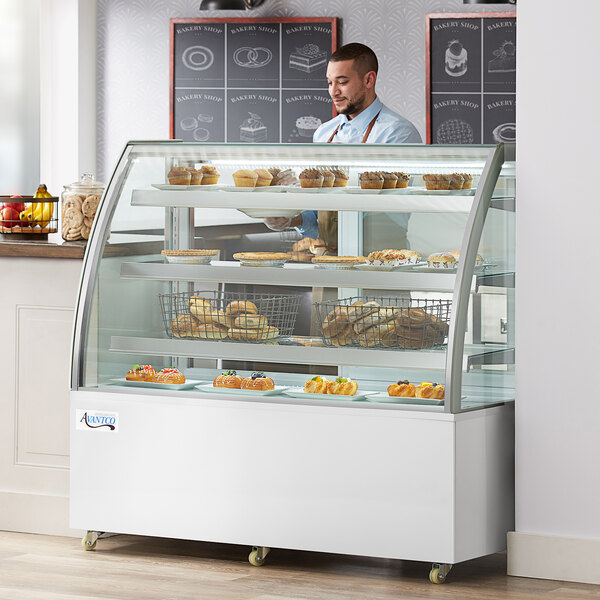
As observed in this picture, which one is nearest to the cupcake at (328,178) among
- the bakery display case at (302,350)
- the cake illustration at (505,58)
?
the bakery display case at (302,350)

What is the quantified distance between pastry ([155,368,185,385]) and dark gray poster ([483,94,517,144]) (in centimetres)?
296

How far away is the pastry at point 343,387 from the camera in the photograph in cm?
380

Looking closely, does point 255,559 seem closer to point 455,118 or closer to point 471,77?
point 455,118

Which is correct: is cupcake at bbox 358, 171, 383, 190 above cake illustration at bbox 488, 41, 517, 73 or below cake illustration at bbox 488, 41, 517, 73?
below

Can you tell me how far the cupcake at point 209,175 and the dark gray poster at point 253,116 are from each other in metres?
2.75

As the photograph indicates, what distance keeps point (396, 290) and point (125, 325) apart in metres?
0.97

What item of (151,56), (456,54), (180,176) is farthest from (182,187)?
(151,56)

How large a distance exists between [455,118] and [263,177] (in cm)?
275

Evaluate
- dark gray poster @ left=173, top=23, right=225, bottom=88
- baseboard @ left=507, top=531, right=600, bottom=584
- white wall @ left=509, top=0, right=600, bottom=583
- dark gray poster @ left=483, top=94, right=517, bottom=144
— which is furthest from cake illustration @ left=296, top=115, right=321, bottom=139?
baseboard @ left=507, top=531, right=600, bottom=584

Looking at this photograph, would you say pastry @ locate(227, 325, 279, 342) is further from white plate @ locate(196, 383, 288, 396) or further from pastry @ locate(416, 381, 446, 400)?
pastry @ locate(416, 381, 446, 400)

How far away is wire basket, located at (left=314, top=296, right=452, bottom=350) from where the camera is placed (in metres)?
3.74

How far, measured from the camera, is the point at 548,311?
3.67 metres

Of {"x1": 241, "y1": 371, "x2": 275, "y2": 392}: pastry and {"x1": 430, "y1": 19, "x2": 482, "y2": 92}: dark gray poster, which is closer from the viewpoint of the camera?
{"x1": 241, "y1": 371, "x2": 275, "y2": 392}: pastry

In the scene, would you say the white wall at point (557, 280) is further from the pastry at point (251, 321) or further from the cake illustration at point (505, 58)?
the cake illustration at point (505, 58)
